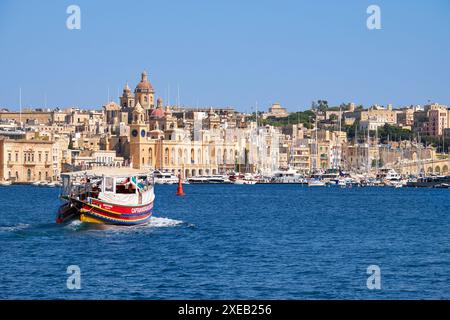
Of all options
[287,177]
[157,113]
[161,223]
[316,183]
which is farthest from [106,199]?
[157,113]

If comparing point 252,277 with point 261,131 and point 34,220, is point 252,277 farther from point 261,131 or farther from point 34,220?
point 261,131

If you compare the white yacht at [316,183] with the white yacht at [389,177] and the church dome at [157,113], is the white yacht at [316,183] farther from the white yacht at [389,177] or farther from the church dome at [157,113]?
the church dome at [157,113]

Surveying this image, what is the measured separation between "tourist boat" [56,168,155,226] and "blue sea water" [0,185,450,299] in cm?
44

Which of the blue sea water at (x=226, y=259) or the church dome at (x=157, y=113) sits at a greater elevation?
the church dome at (x=157, y=113)

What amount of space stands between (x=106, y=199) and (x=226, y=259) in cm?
799

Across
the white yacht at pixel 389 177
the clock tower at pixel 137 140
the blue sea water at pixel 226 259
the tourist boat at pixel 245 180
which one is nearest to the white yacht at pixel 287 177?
the tourist boat at pixel 245 180

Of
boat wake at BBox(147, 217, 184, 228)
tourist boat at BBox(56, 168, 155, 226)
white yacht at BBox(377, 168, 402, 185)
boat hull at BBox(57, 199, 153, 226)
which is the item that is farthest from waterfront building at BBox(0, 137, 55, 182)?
boat hull at BBox(57, 199, 153, 226)

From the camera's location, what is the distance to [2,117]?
176 meters

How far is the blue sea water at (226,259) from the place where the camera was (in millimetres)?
22250

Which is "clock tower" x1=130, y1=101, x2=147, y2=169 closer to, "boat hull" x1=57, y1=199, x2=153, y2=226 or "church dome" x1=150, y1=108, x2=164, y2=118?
"church dome" x1=150, y1=108, x2=164, y2=118

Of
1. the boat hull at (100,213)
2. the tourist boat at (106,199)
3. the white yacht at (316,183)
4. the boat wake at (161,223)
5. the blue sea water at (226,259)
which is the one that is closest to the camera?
the blue sea water at (226,259)

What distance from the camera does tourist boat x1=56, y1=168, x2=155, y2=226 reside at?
34.8m

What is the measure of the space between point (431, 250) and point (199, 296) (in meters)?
11.4

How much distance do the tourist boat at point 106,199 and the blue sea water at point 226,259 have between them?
437mm
